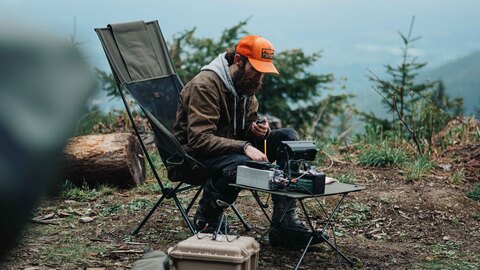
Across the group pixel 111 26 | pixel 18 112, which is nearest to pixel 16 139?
pixel 18 112

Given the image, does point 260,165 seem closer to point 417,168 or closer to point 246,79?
point 246,79

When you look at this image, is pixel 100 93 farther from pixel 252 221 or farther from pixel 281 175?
pixel 252 221

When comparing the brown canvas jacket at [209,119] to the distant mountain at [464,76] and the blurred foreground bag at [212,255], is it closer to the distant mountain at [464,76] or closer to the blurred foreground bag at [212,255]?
the blurred foreground bag at [212,255]

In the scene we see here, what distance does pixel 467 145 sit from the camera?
23.3 feet

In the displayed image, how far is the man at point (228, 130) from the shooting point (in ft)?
13.4

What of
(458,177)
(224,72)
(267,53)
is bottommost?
(458,177)

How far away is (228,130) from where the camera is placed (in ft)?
14.4

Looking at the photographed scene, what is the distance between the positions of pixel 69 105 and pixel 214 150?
294 cm

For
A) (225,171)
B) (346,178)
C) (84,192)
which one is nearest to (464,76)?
(346,178)

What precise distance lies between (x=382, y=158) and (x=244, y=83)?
2.78 metres

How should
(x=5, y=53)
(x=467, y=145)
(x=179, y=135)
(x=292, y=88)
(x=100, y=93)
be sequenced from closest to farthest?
1. (x=5, y=53)
2. (x=100, y=93)
3. (x=179, y=135)
4. (x=467, y=145)
5. (x=292, y=88)

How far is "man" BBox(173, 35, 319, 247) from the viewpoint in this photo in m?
4.10

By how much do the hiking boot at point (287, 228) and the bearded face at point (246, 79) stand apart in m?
0.64

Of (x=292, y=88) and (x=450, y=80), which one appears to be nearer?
(x=292, y=88)
